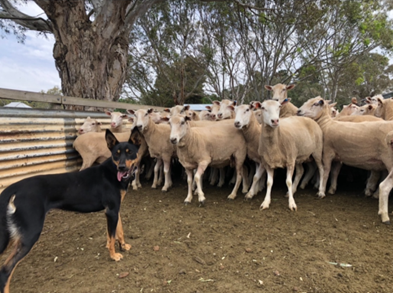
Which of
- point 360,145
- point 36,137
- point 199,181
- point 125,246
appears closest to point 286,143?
point 360,145

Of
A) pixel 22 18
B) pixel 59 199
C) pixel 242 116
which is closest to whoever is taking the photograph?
pixel 59 199

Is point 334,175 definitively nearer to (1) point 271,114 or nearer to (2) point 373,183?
(2) point 373,183

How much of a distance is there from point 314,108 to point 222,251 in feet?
14.2

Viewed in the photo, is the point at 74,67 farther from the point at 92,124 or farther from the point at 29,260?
the point at 29,260

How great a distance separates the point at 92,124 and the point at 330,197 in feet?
20.3

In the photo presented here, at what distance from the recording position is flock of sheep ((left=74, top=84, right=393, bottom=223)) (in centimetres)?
482

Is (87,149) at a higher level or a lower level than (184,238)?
higher

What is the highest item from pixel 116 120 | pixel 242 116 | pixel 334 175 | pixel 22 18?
pixel 22 18

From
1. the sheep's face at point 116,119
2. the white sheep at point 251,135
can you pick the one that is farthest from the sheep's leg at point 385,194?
the sheep's face at point 116,119

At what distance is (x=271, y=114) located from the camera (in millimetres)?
4695

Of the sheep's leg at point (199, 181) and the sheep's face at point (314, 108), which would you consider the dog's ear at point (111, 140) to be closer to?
the sheep's leg at point (199, 181)

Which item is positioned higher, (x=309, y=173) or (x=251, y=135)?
(x=251, y=135)

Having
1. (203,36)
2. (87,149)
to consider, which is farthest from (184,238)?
(203,36)

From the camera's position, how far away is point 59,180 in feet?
9.61
